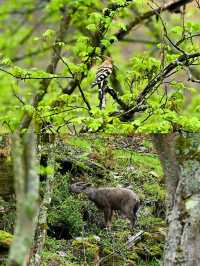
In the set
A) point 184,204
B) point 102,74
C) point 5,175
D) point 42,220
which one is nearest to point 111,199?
point 5,175

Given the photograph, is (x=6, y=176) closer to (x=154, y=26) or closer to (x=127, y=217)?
(x=127, y=217)

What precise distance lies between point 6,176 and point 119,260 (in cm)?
332

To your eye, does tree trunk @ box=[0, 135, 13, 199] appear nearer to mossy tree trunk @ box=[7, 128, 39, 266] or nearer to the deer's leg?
the deer's leg

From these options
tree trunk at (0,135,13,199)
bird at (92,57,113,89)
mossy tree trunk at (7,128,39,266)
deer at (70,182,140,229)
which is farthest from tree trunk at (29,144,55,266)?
mossy tree trunk at (7,128,39,266)

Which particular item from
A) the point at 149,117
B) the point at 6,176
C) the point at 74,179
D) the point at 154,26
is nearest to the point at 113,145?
→ the point at 74,179

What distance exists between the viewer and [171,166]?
31.1 ft

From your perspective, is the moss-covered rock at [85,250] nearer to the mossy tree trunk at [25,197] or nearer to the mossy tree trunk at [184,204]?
the mossy tree trunk at [184,204]

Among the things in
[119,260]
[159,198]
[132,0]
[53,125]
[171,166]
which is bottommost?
[119,260]

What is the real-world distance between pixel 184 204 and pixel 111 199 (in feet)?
22.1

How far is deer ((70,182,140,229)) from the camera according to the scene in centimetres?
1519

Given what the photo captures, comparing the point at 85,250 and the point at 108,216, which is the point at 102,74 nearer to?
the point at 85,250

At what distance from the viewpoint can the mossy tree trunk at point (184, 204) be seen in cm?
898

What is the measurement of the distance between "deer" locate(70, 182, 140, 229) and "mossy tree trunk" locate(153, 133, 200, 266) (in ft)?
18.7

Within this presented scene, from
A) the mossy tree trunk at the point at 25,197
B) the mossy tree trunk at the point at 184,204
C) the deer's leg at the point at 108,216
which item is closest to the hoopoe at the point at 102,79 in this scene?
the mossy tree trunk at the point at 184,204
